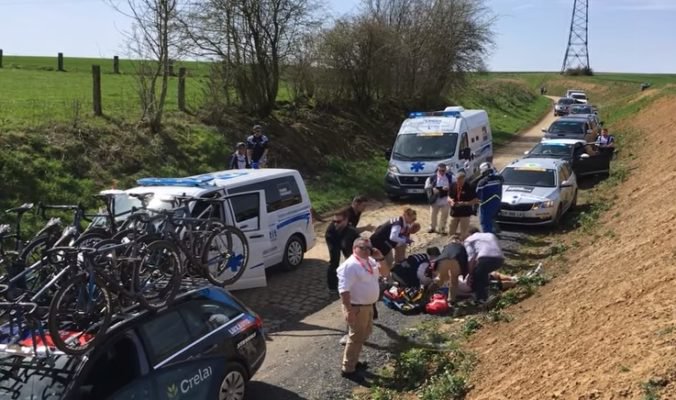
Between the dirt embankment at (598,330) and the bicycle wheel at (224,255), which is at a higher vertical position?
the bicycle wheel at (224,255)

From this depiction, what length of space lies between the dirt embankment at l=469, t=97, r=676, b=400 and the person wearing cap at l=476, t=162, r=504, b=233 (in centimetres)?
167

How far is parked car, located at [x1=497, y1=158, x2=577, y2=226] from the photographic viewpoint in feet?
48.1

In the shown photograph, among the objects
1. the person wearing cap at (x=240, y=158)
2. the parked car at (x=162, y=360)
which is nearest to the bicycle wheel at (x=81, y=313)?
the parked car at (x=162, y=360)

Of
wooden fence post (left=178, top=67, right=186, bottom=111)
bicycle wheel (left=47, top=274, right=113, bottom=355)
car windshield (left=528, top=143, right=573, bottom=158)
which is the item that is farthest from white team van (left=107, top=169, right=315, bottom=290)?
car windshield (left=528, top=143, right=573, bottom=158)

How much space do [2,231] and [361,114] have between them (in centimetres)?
2459

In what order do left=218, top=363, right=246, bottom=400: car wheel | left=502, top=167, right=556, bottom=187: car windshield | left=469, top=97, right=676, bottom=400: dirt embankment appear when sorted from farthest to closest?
left=502, top=167, right=556, bottom=187: car windshield
left=218, top=363, right=246, bottom=400: car wheel
left=469, top=97, right=676, bottom=400: dirt embankment

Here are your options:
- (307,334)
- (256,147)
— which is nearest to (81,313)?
(307,334)

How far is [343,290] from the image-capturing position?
7723 millimetres

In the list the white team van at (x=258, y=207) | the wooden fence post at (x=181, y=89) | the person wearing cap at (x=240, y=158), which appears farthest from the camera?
the wooden fence post at (x=181, y=89)

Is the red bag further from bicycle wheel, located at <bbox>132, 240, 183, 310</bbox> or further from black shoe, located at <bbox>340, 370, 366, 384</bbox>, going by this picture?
bicycle wheel, located at <bbox>132, 240, 183, 310</bbox>

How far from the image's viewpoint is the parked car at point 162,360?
5371mm

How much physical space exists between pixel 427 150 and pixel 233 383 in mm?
13322

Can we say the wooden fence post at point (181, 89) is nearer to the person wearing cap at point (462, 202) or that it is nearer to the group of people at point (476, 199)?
the group of people at point (476, 199)

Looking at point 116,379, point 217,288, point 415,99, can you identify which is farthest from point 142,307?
point 415,99
